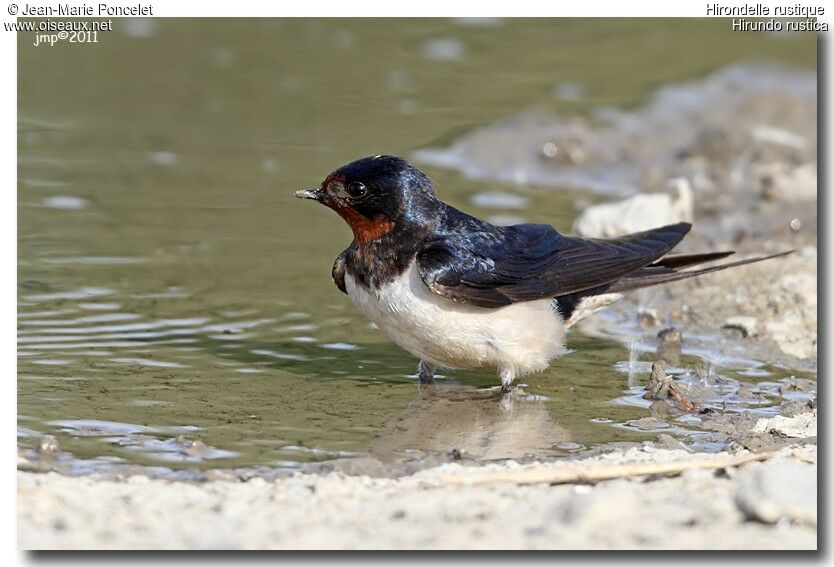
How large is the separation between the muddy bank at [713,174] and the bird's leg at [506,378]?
137 centimetres

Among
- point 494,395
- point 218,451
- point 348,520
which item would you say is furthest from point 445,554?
point 494,395

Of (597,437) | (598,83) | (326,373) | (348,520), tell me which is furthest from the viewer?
(598,83)

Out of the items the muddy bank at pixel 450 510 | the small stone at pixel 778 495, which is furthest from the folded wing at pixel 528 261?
the small stone at pixel 778 495

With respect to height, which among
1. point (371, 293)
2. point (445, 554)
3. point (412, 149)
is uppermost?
point (412, 149)

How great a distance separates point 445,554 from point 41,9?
400cm

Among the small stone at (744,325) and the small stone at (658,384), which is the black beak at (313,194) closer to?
the small stone at (658,384)

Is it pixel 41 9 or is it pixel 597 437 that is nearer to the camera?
pixel 597 437

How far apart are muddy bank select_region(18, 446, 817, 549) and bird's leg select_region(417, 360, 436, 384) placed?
5.48ft

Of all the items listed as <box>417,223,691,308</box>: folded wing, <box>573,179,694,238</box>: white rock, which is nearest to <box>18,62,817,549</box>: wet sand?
<box>417,223,691,308</box>: folded wing

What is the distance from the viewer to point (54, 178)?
1038cm

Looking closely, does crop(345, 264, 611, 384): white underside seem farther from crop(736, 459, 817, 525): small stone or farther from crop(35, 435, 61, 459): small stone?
crop(736, 459, 817, 525): small stone

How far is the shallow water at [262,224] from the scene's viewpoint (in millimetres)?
6129

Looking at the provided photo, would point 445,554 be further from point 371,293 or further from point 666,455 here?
point 371,293

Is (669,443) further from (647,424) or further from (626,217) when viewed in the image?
(626,217)
